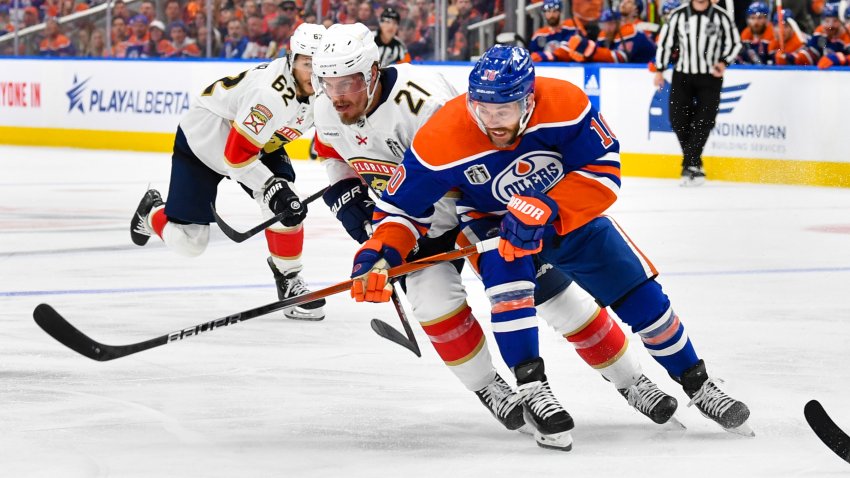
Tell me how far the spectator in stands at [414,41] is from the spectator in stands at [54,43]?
3878mm

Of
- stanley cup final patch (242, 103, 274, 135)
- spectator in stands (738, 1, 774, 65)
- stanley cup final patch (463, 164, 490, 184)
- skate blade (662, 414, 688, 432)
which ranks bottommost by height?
spectator in stands (738, 1, 774, 65)

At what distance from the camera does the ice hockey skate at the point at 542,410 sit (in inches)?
115


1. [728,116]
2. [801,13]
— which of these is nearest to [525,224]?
[728,116]

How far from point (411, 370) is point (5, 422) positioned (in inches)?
44.4

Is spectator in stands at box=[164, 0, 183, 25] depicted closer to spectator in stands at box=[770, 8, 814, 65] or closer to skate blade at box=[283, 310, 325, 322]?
spectator in stands at box=[770, 8, 814, 65]

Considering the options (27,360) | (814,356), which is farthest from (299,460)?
(814,356)

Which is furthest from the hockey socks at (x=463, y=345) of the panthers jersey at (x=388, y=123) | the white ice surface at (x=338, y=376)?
the panthers jersey at (x=388, y=123)

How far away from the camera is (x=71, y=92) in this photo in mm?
13180

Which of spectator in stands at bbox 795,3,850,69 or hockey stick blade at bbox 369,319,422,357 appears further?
spectator in stands at bbox 795,3,850,69

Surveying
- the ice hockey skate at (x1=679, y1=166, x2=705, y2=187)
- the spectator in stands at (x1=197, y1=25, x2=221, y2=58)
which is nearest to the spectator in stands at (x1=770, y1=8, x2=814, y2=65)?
the ice hockey skate at (x1=679, y1=166, x2=705, y2=187)

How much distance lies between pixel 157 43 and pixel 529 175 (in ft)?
33.3

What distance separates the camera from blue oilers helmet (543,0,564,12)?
1009 cm

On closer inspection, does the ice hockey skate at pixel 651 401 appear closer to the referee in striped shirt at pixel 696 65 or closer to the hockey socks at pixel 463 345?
the hockey socks at pixel 463 345

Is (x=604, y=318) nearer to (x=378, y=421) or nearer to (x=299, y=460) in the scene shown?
(x=378, y=421)
